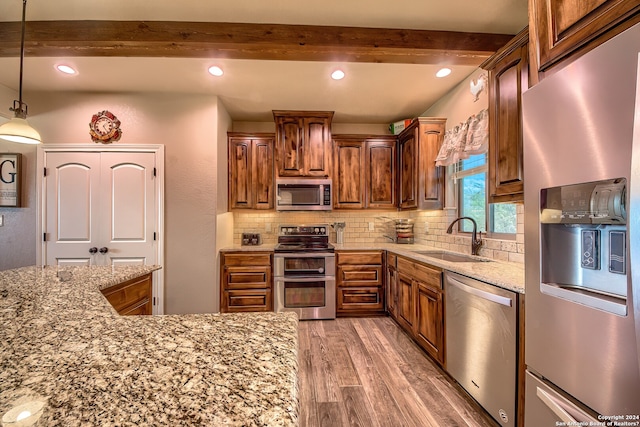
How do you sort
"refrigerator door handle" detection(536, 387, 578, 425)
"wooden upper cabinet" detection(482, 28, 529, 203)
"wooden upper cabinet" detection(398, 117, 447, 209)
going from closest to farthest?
"refrigerator door handle" detection(536, 387, 578, 425), "wooden upper cabinet" detection(482, 28, 529, 203), "wooden upper cabinet" detection(398, 117, 447, 209)

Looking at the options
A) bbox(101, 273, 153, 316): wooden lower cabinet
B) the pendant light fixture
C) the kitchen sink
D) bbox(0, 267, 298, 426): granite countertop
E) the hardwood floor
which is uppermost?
the pendant light fixture

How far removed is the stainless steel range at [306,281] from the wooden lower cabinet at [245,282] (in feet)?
0.42

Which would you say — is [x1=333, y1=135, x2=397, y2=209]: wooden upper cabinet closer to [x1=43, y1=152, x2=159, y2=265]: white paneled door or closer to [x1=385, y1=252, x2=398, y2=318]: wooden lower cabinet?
[x1=385, y1=252, x2=398, y2=318]: wooden lower cabinet

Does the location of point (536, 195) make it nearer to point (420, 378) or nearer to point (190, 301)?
point (420, 378)

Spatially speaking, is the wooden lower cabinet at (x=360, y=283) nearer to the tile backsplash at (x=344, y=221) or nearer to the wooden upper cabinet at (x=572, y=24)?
the tile backsplash at (x=344, y=221)

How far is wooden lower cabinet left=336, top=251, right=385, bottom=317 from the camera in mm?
3256

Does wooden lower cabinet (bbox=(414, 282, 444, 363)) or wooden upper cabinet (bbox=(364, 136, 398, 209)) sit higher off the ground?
wooden upper cabinet (bbox=(364, 136, 398, 209))

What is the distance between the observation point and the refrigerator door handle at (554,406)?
938 millimetres

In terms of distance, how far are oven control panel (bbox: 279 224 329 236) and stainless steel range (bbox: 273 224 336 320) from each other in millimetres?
251

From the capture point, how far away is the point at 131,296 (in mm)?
1703

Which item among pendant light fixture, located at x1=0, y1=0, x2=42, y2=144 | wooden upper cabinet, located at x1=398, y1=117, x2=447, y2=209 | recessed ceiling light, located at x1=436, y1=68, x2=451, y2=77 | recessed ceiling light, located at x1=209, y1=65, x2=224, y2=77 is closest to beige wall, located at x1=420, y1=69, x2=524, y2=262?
wooden upper cabinet, located at x1=398, y1=117, x2=447, y2=209

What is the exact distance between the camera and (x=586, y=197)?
869mm

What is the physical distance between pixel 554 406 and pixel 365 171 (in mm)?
2965

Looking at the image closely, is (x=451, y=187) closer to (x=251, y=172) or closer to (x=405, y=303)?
(x=405, y=303)
